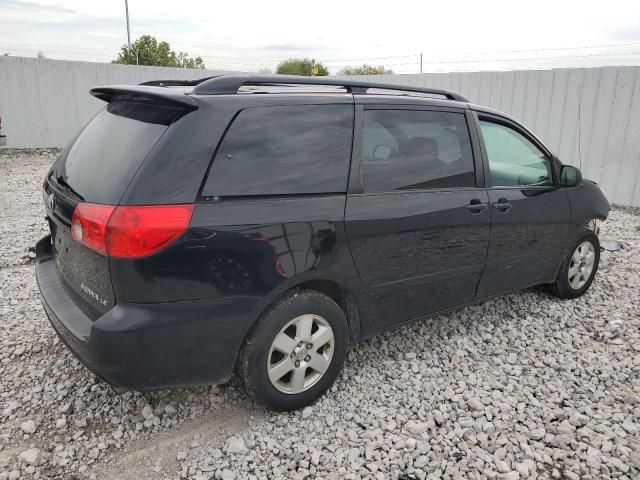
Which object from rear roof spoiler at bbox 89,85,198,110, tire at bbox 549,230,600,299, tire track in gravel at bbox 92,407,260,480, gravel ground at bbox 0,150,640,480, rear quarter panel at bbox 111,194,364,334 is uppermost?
rear roof spoiler at bbox 89,85,198,110

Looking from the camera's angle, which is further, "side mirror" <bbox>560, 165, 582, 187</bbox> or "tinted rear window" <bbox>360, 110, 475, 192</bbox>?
"side mirror" <bbox>560, 165, 582, 187</bbox>

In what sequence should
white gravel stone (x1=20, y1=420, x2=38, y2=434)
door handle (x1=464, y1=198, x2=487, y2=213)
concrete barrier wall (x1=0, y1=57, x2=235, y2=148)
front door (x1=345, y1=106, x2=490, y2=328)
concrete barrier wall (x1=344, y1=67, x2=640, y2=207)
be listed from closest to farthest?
white gravel stone (x1=20, y1=420, x2=38, y2=434)
front door (x1=345, y1=106, x2=490, y2=328)
door handle (x1=464, y1=198, x2=487, y2=213)
concrete barrier wall (x1=344, y1=67, x2=640, y2=207)
concrete barrier wall (x1=0, y1=57, x2=235, y2=148)

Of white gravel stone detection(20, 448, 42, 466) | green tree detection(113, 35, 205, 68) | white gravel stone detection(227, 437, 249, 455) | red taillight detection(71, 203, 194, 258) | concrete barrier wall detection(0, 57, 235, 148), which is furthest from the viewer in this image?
green tree detection(113, 35, 205, 68)

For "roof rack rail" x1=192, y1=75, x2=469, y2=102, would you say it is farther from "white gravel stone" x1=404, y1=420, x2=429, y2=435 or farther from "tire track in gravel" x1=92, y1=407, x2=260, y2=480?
"white gravel stone" x1=404, y1=420, x2=429, y2=435

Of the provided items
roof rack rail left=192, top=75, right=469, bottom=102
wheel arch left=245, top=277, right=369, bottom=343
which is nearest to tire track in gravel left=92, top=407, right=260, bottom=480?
wheel arch left=245, top=277, right=369, bottom=343

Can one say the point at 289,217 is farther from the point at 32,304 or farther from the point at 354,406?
the point at 32,304

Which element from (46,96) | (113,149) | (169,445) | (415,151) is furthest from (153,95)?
(46,96)

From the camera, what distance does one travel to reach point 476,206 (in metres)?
3.34

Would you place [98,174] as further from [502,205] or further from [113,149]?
[502,205]

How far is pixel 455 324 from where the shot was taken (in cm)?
394

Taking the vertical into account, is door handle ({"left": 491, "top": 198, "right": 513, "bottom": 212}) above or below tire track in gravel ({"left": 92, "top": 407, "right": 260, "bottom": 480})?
above

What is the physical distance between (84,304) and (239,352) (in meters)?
0.79

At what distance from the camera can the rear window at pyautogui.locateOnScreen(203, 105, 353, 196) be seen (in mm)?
2393

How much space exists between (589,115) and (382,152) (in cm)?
759
